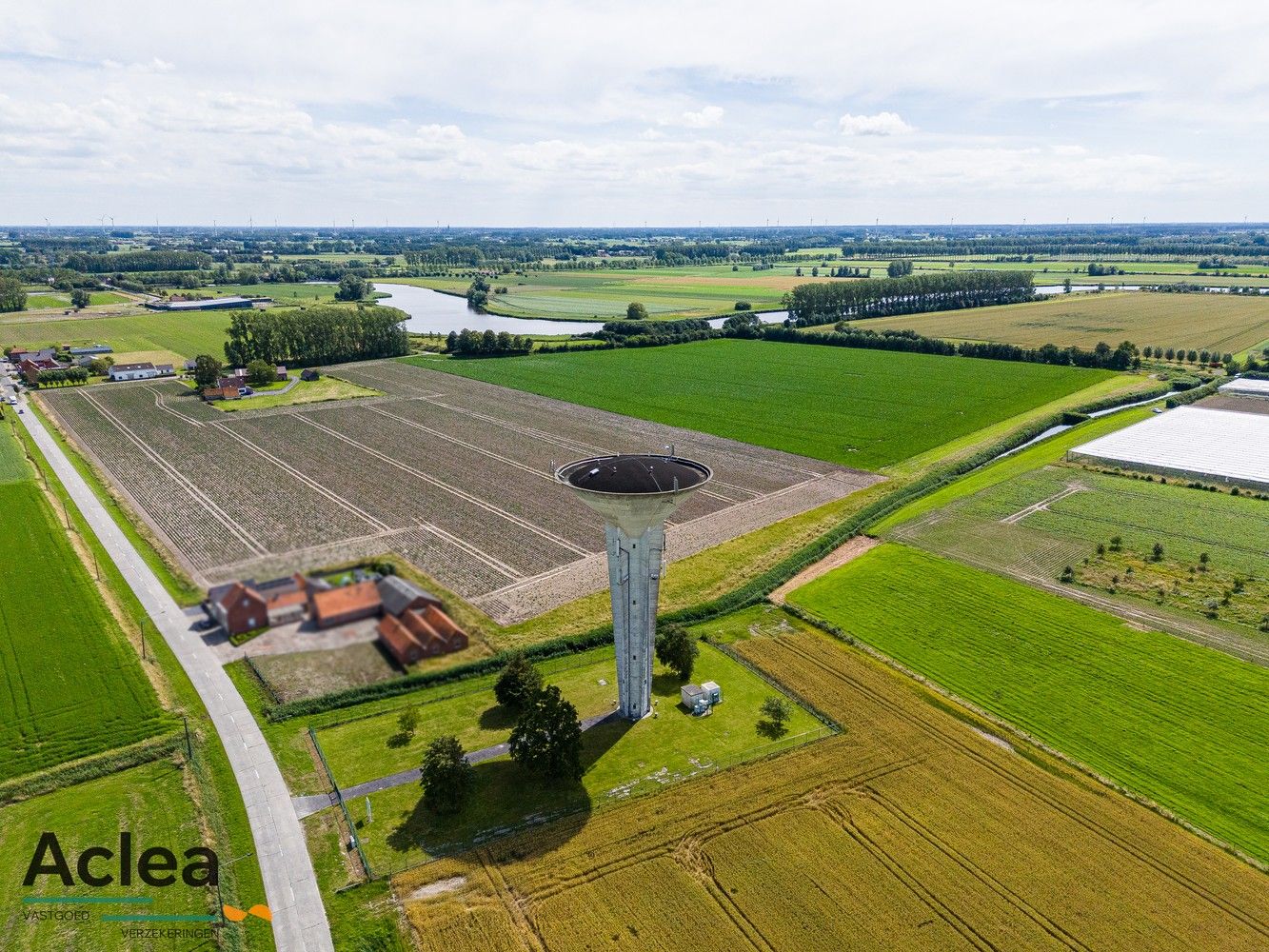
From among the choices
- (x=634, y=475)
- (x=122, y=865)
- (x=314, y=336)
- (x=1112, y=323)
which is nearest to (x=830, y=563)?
(x=634, y=475)

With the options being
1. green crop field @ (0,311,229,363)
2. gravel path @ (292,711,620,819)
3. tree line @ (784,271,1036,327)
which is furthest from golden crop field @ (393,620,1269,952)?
tree line @ (784,271,1036,327)

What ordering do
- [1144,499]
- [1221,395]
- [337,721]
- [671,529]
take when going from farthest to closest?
[1221,395], [1144,499], [671,529], [337,721]

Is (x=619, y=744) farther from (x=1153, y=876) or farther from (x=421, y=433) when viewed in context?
(x=421, y=433)

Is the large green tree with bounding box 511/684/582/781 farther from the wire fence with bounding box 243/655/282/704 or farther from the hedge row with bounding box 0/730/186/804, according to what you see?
the hedge row with bounding box 0/730/186/804

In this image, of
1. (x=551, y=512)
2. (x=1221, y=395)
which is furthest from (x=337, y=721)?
(x=1221, y=395)

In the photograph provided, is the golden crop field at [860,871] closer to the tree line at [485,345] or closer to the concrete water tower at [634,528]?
the concrete water tower at [634,528]

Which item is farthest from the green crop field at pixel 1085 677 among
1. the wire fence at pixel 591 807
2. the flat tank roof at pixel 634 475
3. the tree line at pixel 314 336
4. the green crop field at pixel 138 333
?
the green crop field at pixel 138 333
